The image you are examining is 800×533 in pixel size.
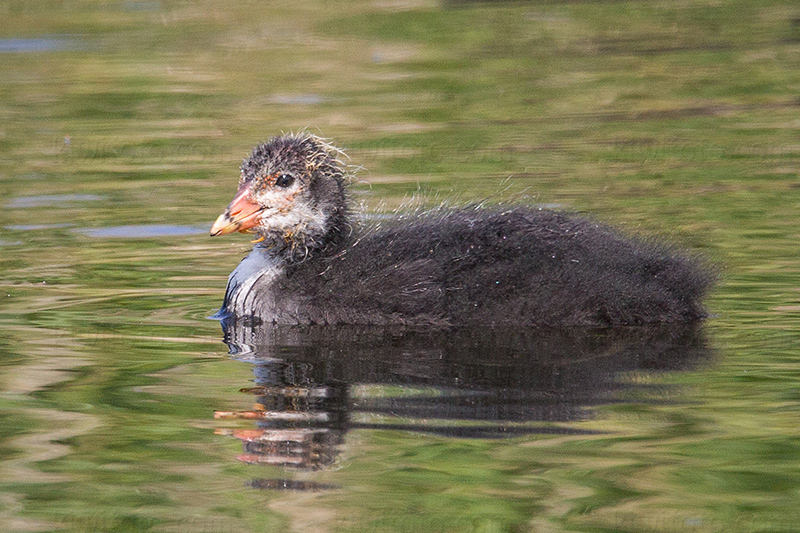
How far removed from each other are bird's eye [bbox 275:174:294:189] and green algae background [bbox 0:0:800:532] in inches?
23.5

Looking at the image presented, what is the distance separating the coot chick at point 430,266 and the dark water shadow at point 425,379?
11 cm

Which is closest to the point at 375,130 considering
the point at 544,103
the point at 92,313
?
the point at 544,103

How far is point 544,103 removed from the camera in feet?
49.2

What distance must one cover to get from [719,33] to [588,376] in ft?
44.6

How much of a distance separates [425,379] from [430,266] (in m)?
1.05

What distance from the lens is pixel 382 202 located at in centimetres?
1009

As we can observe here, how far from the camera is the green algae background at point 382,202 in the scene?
4938 mm

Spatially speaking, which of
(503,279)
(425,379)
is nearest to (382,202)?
(503,279)

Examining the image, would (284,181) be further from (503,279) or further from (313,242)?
(503,279)

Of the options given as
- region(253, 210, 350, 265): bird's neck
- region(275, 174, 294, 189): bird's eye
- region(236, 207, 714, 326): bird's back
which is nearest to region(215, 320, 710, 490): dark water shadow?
region(236, 207, 714, 326): bird's back

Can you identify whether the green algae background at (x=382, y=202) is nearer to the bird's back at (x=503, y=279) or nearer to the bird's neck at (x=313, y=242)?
the bird's back at (x=503, y=279)

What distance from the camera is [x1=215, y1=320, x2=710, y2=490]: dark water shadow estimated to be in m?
5.54

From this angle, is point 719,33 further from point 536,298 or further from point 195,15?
point 536,298

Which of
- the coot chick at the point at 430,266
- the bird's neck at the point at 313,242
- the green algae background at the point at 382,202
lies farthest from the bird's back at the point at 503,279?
the green algae background at the point at 382,202
